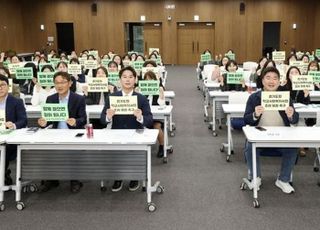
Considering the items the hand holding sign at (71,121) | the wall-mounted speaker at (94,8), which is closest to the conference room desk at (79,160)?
the hand holding sign at (71,121)

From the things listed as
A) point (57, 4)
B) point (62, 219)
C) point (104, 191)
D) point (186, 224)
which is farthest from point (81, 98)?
point (57, 4)

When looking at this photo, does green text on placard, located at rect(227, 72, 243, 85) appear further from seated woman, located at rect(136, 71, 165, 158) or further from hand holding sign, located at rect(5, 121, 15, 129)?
hand holding sign, located at rect(5, 121, 15, 129)

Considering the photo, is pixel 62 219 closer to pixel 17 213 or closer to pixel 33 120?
pixel 17 213

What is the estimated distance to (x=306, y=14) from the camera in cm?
1897

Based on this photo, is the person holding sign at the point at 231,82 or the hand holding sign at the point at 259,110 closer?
the hand holding sign at the point at 259,110

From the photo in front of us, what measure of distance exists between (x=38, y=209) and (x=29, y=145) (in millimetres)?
678

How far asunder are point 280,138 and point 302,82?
6.98 ft

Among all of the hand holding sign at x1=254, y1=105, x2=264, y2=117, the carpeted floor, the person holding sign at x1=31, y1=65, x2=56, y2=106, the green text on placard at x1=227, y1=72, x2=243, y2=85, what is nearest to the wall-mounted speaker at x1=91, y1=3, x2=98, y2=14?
the person holding sign at x1=31, y1=65, x2=56, y2=106

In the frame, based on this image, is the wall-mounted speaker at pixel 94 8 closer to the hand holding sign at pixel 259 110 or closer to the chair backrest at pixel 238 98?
the chair backrest at pixel 238 98

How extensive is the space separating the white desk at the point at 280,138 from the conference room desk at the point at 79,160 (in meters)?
0.99

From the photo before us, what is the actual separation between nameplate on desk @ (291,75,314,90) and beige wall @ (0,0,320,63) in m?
13.9

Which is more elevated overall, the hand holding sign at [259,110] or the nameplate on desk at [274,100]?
the nameplate on desk at [274,100]

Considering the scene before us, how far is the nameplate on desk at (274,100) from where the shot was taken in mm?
4145

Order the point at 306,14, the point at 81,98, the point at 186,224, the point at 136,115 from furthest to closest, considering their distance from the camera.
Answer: the point at 306,14 → the point at 81,98 → the point at 136,115 → the point at 186,224
